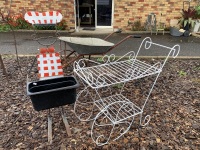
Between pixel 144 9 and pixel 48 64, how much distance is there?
18.9 ft

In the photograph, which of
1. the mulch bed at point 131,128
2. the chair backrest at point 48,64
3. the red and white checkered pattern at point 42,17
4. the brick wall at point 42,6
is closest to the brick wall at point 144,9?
the brick wall at point 42,6

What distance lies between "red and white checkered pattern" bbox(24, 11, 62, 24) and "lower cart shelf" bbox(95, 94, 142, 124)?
8.60 ft

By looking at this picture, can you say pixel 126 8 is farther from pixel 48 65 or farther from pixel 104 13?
pixel 48 65

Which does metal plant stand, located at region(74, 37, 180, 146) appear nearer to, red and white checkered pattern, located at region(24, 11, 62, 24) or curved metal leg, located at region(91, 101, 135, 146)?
curved metal leg, located at region(91, 101, 135, 146)

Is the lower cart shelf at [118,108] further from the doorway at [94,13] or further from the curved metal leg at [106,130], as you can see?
the doorway at [94,13]

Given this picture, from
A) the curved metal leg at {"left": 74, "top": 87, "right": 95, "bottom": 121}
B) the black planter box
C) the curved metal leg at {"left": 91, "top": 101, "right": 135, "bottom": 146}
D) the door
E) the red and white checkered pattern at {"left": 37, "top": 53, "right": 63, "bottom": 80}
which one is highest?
the door

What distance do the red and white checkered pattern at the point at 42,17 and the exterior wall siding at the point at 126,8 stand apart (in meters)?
3.19

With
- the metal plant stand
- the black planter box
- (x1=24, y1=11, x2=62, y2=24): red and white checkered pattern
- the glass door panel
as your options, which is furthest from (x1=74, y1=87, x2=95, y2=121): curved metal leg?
the glass door panel

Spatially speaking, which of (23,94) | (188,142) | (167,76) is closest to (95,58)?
(167,76)

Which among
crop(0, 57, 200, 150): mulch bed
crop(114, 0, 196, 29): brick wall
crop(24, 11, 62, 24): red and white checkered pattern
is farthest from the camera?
crop(114, 0, 196, 29): brick wall

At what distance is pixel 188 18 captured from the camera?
7145mm

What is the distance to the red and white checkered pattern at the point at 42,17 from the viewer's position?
14.1 feet

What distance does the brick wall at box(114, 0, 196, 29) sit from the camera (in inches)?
289

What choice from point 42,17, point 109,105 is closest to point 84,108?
point 109,105
